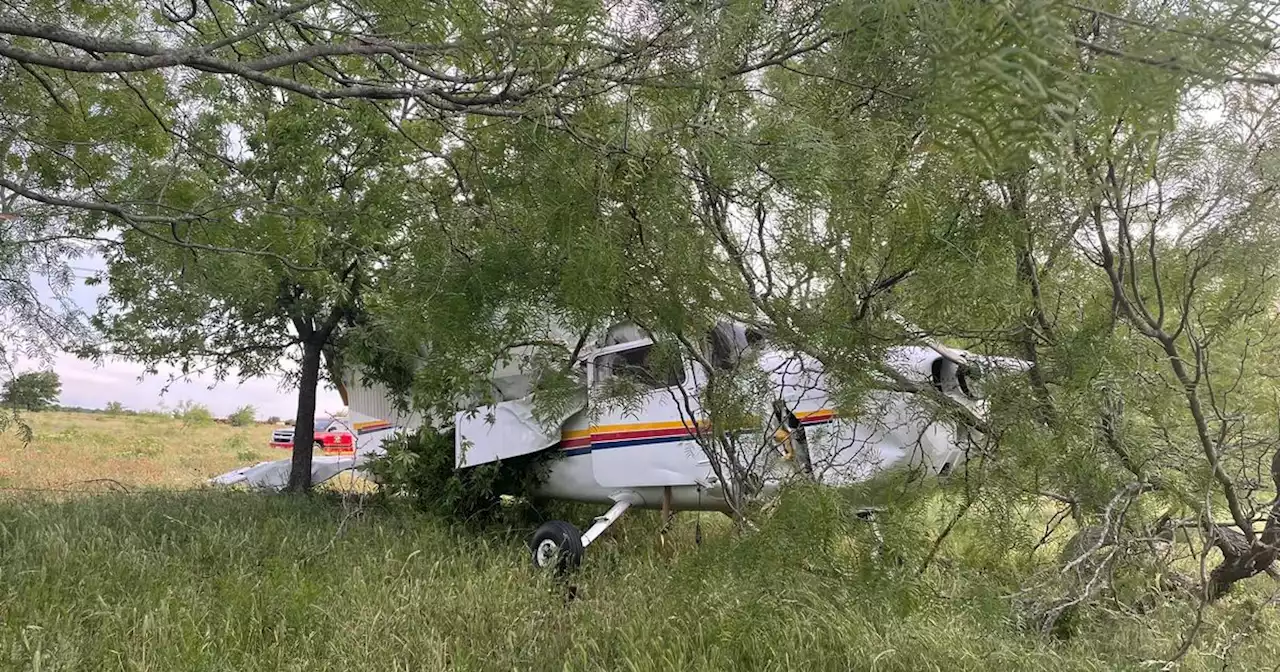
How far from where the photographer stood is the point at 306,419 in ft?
26.6

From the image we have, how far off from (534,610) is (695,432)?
1.25 meters

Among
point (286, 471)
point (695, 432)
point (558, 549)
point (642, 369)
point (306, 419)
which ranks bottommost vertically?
point (558, 549)

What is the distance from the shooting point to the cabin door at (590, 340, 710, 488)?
4.54 metres

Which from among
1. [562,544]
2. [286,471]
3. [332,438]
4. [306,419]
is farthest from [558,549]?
[332,438]

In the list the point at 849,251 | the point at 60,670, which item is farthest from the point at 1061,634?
the point at 60,670

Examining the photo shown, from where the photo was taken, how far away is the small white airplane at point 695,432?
3539mm

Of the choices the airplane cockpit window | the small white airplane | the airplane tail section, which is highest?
the airplane cockpit window

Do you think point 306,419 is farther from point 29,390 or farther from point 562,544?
point 562,544

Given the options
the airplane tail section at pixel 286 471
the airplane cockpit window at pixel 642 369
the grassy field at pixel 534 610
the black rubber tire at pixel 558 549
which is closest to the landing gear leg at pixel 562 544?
the black rubber tire at pixel 558 549

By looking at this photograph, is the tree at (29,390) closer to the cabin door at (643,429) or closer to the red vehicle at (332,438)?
the red vehicle at (332,438)

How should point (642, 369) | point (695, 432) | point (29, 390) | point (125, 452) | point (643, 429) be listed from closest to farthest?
1. point (695, 432)
2. point (642, 369)
3. point (643, 429)
4. point (29, 390)
5. point (125, 452)

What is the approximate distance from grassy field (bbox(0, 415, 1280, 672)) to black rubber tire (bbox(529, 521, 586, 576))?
10 cm

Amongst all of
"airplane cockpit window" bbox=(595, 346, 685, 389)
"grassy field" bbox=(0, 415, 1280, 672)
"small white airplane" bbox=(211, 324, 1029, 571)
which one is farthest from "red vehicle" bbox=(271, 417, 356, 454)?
"airplane cockpit window" bbox=(595, 346, 685, 389)

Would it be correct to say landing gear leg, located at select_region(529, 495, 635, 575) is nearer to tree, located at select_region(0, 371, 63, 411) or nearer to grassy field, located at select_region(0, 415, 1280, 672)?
grassy field, located at select_region(0, 415, 1280, 672)
